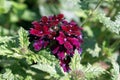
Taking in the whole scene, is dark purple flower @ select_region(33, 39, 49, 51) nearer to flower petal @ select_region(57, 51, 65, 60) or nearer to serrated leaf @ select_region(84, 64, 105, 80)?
flower petal @ select_region(57, 51, 65, 60)

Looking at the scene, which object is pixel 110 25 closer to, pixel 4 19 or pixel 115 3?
pixel 115 3

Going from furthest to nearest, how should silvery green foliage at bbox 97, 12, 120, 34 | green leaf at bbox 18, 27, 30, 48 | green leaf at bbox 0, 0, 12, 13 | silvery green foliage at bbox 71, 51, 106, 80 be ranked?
1. green leaf at bbox 0, 0, 12, 13
2. silvery green foliage at bbox 97, 12, 120, 34
3. green leaf at bbox 18, 27, 30, 48
4. silvery green foliage at bbox 71, 51, 106, 80

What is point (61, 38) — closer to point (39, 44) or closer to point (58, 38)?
point (58, 38)

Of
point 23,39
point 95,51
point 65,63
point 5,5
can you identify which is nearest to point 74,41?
point 65,63

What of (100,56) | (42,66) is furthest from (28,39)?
(100,56)

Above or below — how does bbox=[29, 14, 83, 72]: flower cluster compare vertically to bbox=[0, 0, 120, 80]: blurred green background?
below

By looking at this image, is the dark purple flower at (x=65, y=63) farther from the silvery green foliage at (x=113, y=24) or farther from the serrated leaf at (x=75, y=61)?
the silvery green foliage at (x=113, y=24)

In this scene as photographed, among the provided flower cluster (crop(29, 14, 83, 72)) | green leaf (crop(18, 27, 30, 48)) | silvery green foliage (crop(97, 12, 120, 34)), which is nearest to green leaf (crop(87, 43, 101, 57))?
silvery green foliage (crop(97, 12, 120, 34))

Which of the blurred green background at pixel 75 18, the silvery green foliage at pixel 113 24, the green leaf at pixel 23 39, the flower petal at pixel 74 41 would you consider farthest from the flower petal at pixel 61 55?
the blurred green background at pixel 75 18
